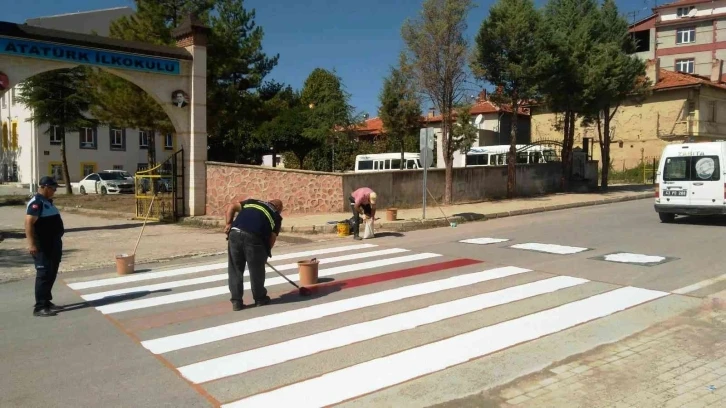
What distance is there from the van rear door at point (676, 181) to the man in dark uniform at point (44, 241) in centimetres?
1459

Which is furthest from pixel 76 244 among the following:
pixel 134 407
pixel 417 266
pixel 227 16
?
pixel 227 16

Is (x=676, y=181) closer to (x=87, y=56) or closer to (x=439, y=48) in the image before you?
(x=439, y=48)

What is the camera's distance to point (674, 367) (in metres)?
5.31

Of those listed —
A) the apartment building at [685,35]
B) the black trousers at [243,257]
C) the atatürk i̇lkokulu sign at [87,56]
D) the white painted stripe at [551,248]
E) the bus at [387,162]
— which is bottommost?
the white painted stripe at [551,248]

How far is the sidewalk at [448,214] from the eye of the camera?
16.2m

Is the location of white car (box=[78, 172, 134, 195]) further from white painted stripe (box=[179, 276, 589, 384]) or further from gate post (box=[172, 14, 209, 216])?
white painted stripe (box=[179, 276, 589, 384])

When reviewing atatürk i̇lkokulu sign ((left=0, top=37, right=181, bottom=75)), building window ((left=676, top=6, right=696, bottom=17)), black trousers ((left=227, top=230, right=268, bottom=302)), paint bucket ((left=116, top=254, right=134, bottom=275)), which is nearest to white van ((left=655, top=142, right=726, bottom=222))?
black trousers ((left=227, top=230, right=268, bottom=302))

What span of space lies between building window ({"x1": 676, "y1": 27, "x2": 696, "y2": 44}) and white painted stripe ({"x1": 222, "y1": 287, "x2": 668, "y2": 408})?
57733 mm

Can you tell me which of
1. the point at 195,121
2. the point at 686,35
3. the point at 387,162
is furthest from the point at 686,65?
the point at 195,121

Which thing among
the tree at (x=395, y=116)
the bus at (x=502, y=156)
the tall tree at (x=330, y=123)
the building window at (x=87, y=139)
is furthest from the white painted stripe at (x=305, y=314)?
the building window at (x=87, y=139)

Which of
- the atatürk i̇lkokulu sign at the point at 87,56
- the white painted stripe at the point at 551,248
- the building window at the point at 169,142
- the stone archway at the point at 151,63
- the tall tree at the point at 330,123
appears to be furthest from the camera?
the building window at the point at 169,142

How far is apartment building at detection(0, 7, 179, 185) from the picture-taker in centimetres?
4456

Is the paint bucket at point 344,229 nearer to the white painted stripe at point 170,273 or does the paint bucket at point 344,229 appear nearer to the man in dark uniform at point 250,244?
the white painted stripe at point 170,273

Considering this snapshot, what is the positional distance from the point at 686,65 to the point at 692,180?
48.0 m
